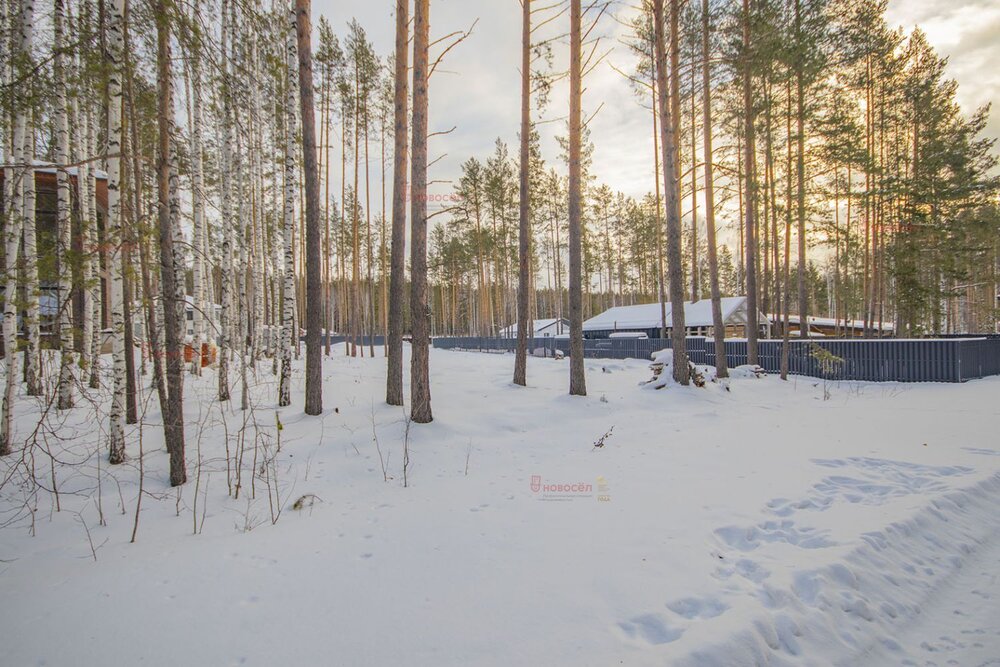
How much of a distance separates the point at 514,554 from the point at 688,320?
26.5m

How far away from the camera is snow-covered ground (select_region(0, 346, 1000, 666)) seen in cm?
230

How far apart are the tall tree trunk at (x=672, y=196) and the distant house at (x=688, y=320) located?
1411cm

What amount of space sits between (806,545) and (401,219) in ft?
26.7

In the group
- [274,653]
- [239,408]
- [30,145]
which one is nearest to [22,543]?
[274,653]

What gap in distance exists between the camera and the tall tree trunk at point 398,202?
7.75 m

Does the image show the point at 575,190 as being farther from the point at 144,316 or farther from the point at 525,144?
the point at 144,316

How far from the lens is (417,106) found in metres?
6.88

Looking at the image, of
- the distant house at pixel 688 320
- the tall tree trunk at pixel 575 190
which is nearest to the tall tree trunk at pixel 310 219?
the tall tree trunk at pixel 575 190

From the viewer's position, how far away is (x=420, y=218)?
693cm
